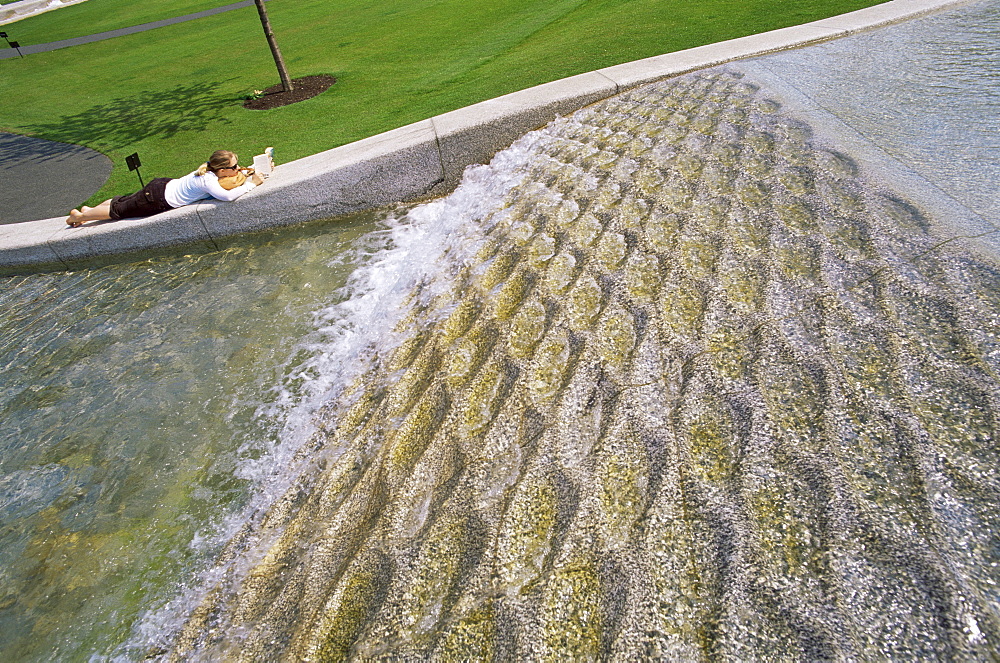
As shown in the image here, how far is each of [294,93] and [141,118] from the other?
2824mm

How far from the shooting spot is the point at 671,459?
2.53 m

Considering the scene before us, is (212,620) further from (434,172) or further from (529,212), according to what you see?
(434,172)

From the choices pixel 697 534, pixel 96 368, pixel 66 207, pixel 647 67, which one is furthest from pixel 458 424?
pixel 66 207

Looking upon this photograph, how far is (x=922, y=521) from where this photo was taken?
2.07m

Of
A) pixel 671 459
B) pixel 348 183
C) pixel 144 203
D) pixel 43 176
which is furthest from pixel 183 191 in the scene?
pixel 671 459

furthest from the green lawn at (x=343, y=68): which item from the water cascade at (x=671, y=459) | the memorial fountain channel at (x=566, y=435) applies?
the water cascade at (x=671, y=459)

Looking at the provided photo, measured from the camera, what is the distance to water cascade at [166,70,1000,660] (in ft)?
6.56

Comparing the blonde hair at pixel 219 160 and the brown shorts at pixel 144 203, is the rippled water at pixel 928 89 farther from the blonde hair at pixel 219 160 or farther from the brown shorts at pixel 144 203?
the brown shorts at pixel 144 203

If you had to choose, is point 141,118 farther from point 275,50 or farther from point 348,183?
point 348,183

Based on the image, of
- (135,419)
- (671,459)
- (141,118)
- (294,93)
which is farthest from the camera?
(141,118)

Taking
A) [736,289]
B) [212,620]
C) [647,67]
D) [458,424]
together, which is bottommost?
[212,620]

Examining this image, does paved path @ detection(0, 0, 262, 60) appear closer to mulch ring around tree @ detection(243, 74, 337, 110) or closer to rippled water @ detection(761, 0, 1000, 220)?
mulch ring around tree @ detection(243, 74, 337, 110)

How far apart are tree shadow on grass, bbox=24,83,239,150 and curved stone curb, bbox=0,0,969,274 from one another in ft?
8.89

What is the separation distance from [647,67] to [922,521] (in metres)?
5.89
